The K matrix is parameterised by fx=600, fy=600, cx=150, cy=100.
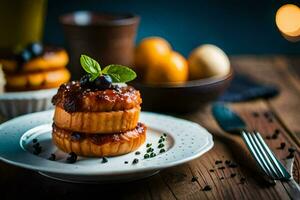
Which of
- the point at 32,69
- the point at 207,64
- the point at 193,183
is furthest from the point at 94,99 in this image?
the point at 207,64

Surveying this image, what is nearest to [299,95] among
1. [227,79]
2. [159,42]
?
[227,79]

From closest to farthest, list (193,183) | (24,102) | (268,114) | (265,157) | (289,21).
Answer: (193,183), (265,157), (24,102), (268,114), (289,21)

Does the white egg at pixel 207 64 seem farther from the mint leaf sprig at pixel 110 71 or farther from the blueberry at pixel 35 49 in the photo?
the mint leaf sprig at pixel 110 71

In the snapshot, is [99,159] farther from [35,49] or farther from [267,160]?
[35,49]

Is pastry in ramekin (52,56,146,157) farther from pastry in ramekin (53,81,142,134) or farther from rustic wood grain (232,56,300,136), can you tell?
rustic wood grain (232,56,300,136)

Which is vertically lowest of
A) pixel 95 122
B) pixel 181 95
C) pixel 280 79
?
pixel 280 79

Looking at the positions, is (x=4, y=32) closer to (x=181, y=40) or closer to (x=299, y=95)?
(x=181, y=40)
